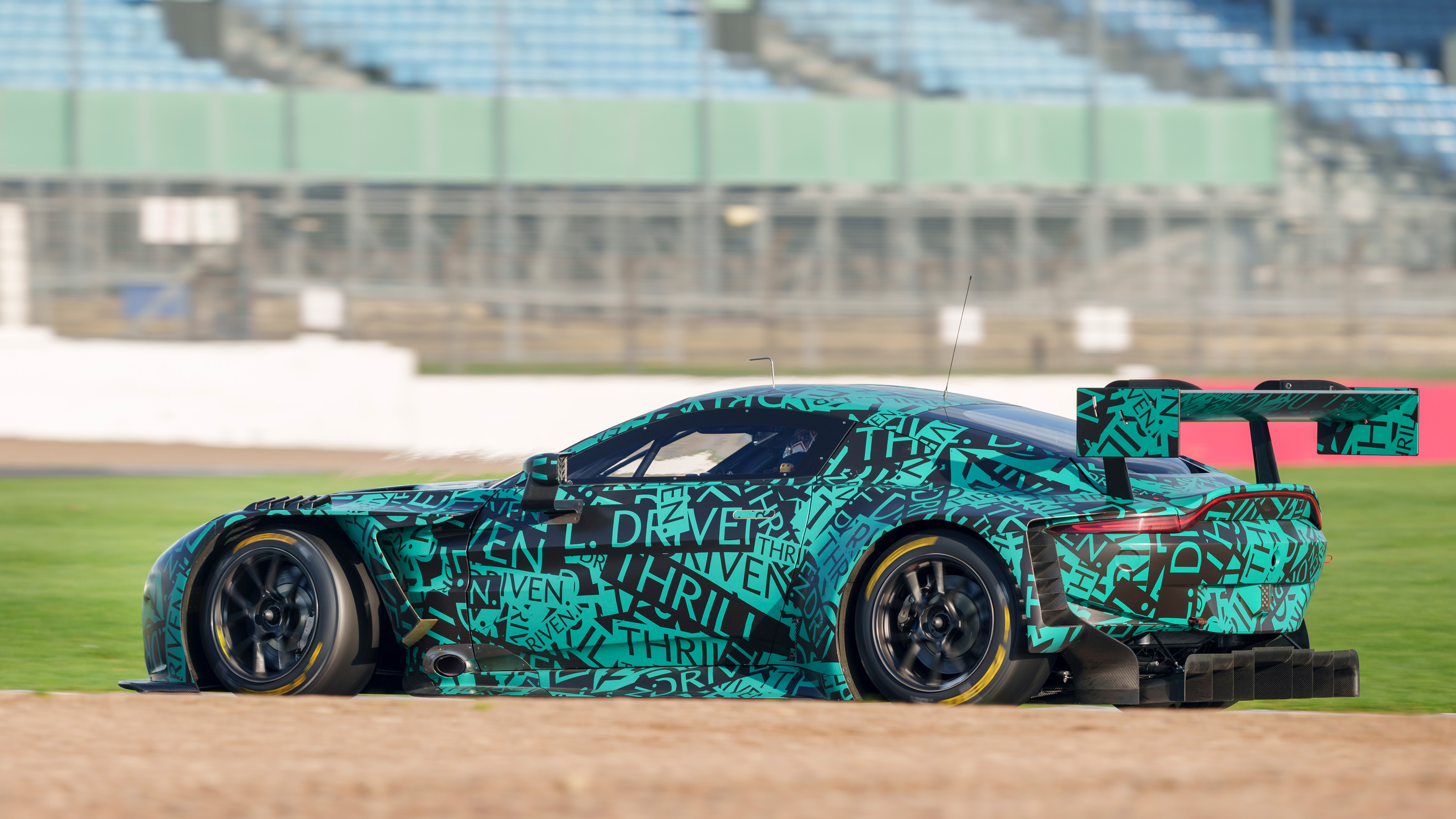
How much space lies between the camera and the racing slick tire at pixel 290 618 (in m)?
6.32

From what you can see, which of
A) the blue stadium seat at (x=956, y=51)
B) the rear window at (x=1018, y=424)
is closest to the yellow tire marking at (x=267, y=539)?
the rear window at (x=1018, y=424)

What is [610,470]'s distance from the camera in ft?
21.1

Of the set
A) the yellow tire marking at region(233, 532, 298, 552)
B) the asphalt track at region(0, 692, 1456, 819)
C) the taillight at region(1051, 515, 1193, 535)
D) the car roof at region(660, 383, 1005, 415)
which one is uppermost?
the car roof at region(660, 383, 1005, 415)

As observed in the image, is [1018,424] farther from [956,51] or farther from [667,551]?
[956,51]

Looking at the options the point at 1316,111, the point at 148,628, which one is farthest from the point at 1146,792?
the point at 1316,111

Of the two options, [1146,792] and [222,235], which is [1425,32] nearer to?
[222,235]

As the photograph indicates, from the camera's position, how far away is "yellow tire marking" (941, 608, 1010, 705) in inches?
218

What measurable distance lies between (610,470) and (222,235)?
16.1 metres

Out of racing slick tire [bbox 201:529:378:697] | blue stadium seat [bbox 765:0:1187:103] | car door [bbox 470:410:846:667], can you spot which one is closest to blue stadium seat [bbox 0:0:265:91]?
blue stadium seat [bbox 765:0:1187:103]

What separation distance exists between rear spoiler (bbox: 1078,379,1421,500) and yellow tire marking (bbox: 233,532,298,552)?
2.65 meters

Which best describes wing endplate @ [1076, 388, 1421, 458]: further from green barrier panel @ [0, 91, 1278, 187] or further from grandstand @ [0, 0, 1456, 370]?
green barrier panel @ [0, 91, 1278, 187]

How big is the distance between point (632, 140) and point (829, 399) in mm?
25887

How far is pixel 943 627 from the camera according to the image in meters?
5.66

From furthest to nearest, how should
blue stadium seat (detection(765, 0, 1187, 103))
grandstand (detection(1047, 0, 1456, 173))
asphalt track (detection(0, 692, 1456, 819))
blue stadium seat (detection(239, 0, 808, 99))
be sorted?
1. grandstand (detection(1047, 0, 1456, 173))
2. blue stadium seat (detection(765, 0, 1187, 103))
3. blue stadium seat (detection(239, 0, 808, 99))
4. asphalt track (detection(0, 692, 1456, 819))
